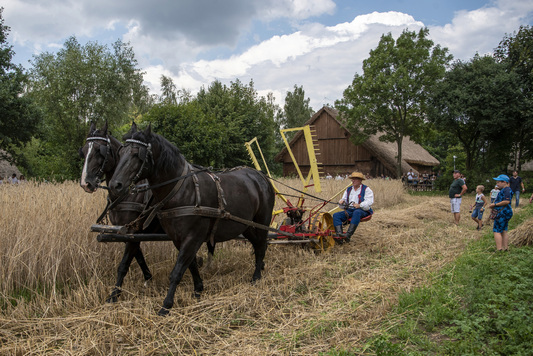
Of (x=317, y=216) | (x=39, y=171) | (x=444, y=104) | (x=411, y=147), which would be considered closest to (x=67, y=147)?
(x=39, y=171)

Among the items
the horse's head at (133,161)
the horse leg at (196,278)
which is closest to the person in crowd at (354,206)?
the horse leg at (196,278)

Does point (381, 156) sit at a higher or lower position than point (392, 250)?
higher

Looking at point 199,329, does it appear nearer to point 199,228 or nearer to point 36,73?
point 199,228

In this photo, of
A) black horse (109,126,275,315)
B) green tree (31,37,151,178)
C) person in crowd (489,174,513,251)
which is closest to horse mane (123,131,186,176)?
black horse (109,126,275,315)

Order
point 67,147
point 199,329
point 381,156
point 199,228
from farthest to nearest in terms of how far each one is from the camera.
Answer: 1. point 381,156
2. point 67,147
3. point 199,228
4. point 199,329

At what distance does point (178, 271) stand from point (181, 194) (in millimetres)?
816

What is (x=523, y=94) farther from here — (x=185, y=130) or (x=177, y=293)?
(x=177, y=293)

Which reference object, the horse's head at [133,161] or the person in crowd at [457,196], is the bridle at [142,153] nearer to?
the horse's head at [133,161]

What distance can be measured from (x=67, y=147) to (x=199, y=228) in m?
23.6

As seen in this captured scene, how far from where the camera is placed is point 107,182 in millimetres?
4531

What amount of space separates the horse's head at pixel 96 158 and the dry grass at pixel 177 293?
1120 mm

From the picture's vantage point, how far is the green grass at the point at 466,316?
3.00 m

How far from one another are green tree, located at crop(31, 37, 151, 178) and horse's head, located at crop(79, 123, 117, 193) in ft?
66.3

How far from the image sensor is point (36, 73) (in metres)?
27.7
